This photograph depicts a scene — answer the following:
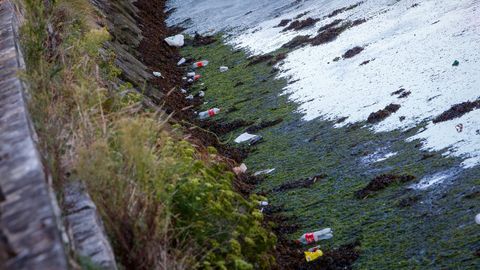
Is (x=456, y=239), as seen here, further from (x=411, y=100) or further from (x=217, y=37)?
(x=217, y=37)

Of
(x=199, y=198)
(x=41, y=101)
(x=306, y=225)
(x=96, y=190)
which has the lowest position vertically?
(x=306, y=225)

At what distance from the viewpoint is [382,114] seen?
837 centimetres

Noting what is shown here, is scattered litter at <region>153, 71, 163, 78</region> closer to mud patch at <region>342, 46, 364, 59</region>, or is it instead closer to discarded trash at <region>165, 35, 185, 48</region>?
mud patch at <region>342, 46, 364, 59</region>

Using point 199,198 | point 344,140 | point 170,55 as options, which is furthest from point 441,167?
point 170,55

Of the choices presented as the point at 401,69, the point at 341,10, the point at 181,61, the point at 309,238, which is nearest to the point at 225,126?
the point at 401,69

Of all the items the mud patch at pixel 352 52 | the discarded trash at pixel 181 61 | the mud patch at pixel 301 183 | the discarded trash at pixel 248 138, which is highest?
the mud patch at pixel 352 52

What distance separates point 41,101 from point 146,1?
787 inches

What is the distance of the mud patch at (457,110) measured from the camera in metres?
7.35

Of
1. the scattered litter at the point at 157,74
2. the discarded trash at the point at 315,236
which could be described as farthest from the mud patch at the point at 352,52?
the discarded trash at the point at 315,236

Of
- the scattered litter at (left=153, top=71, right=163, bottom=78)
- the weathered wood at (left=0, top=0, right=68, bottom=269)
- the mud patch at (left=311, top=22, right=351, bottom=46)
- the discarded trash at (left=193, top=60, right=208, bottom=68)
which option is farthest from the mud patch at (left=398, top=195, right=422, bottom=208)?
the discarded trash at (left=193, top=60, right=208, bottom=68)

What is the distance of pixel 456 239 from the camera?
17.4ft

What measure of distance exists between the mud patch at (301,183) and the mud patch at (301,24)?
7595 mm

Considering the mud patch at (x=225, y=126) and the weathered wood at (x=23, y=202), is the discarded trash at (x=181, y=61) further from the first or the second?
the weathered wood at (x=23, y=202)

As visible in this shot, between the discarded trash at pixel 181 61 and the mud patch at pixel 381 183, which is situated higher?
the mud patch at pixel 381 183
